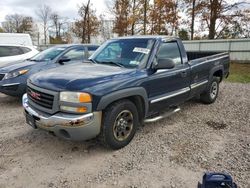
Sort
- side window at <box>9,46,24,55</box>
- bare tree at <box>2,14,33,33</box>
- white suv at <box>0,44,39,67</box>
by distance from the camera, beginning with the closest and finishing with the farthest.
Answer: white suv at <box>0,44,39,67</box> < side window at <box>9,46,24,55</box> < bare tree at <box>2,14,33,33</box>

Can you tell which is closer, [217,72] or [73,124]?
[73,124]

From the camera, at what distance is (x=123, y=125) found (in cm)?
371

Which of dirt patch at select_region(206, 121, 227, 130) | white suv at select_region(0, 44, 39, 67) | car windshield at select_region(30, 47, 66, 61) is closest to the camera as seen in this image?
dirt patch at select_region(206, 121, 227, 130)

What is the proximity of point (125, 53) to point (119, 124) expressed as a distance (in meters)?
1.36

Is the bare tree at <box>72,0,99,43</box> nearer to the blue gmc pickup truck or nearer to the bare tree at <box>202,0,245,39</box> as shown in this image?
the bare tree at <box>202,0,245,39</box>

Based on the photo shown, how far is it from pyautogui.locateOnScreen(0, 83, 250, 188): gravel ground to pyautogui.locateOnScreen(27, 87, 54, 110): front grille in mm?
797

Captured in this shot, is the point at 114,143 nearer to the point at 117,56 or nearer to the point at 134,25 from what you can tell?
the point at 117,56

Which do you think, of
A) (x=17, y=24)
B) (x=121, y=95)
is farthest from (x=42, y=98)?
(x=17, y=24)

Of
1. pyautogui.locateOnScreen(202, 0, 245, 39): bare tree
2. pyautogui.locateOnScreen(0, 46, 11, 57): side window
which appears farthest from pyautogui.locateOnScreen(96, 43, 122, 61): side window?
pyautogui.locateOnScreen(202, 0, 245, 39): bare tree

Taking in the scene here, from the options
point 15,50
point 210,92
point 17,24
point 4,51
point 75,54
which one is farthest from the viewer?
point 17,24

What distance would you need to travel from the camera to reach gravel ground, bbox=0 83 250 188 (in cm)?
299

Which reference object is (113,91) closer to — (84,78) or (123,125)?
(84,78)

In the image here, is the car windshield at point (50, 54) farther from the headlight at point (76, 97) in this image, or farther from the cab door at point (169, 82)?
the headlight at point (76, 97)

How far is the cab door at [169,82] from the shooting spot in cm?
406
